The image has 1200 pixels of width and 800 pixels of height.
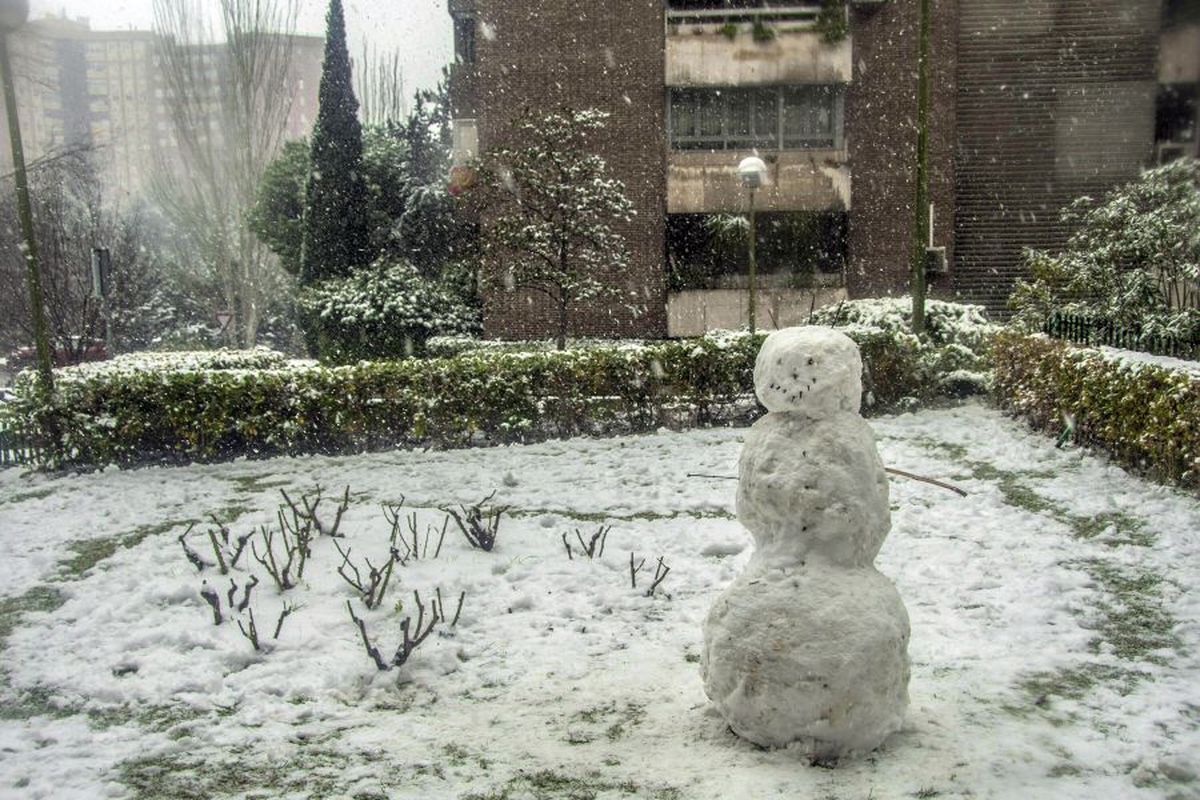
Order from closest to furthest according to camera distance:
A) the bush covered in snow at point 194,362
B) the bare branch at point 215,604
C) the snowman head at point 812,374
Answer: the snowman head at point 812,374 → the bare branch at point 215,604 → the bush covered in snow at point 194,362

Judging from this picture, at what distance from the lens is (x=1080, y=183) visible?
70.5 ft

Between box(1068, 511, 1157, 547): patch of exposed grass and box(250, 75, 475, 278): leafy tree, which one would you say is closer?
box(1068, 511, 1157, 547): patch of exposed grass

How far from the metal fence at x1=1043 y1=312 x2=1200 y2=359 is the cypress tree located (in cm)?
1705

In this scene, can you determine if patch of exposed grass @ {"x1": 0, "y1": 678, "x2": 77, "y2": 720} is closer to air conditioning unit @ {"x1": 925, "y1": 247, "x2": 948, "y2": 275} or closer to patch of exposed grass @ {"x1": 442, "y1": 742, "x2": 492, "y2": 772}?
patch of exposed grass @ {"x1": 442, "y1": 742, "x2": 492, "y2": 772}

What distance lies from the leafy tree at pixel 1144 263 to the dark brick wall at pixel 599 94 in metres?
9.22

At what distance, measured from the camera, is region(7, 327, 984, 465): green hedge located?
38.8 feet

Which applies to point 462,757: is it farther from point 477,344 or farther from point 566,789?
point 477,344

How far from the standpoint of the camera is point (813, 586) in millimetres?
3939

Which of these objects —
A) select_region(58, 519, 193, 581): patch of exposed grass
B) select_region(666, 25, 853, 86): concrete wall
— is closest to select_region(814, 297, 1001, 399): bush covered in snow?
select_region(666, 25, 853, 86): concrete wall

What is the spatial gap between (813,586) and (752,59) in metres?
18.8

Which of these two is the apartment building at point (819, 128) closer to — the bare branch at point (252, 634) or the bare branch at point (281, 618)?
the bare branch at point (281, 618)

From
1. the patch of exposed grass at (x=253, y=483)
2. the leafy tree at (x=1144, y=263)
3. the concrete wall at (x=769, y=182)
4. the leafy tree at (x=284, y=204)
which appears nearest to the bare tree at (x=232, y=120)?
the leafy tree at (x=284, y=204)

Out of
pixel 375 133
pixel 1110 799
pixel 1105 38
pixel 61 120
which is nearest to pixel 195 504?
pixel 1110 799

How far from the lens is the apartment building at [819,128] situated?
2067 centimetres
